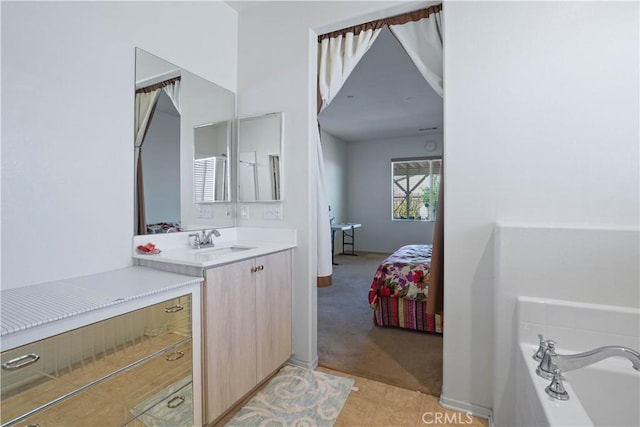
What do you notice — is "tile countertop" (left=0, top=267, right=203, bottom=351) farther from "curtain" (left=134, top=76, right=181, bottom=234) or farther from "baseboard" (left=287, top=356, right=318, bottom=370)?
"baseboard" (left=287, top=356, right=318, bottom=370)

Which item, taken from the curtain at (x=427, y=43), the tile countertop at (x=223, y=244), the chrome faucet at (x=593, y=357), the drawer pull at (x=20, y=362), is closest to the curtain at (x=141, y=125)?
the tile countertop at (x=223, y=244)

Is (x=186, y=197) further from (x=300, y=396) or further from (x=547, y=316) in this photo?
(x=547, y=316)

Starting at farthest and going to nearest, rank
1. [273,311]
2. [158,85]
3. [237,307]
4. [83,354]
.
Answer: [273,311] < [158,85] < [237,307] < [83,354]

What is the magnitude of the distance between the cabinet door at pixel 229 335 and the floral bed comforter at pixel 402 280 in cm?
147

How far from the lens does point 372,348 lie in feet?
8.16

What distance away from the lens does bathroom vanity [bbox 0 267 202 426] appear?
3.07ft

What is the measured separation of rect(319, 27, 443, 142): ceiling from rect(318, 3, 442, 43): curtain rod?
0.42 m

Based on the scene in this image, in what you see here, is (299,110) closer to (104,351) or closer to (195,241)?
(195,241)

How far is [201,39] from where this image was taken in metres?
2.11

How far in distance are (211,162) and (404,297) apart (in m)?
2.07

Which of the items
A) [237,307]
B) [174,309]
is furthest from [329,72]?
[174,309]

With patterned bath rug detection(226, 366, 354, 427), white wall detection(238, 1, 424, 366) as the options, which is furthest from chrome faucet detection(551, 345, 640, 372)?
white wall detection(238, 1, 424, 366)

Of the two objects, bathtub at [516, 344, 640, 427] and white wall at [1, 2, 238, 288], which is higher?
white wall at [1, 2, 238, 288]

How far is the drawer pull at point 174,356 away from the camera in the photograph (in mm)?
1346
